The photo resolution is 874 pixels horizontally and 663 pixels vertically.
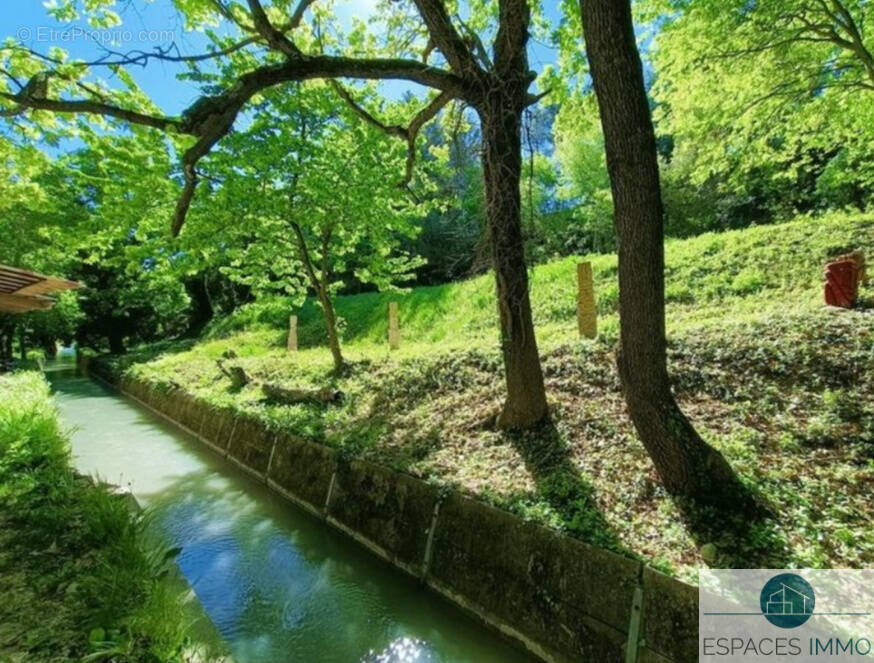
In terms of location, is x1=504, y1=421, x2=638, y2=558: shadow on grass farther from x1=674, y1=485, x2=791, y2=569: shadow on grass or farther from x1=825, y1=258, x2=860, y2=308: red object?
x1=825, y1=258, x2=860, y2=308: red object

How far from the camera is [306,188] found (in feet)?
24.1

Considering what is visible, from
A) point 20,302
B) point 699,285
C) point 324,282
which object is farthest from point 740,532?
point 20,302

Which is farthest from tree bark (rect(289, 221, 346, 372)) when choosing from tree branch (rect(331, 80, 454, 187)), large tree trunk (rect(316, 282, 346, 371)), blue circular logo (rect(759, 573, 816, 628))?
blue circular logo (rect(759, 573, 816, 628))

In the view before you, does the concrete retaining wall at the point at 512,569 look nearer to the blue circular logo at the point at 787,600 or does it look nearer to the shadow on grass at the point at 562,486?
the shadow on grass at the point at 562,486

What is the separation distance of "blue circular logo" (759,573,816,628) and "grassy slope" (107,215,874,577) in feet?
0.37

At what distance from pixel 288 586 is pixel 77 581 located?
6.07 feet

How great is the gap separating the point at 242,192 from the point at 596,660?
6983 millimetres

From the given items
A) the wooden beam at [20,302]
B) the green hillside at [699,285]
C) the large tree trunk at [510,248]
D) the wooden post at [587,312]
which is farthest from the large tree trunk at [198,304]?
the large tree trunk at [510,248]

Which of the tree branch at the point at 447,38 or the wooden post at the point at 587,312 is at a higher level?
the tree branch at the point at 447,38

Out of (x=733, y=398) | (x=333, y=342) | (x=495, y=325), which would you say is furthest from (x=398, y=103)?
(x=733, y=398)

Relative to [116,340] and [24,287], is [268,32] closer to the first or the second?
[24,287]

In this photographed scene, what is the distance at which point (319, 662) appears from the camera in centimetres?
312

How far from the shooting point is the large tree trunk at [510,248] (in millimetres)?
4531

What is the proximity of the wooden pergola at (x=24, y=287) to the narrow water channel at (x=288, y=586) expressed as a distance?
11.1ft
